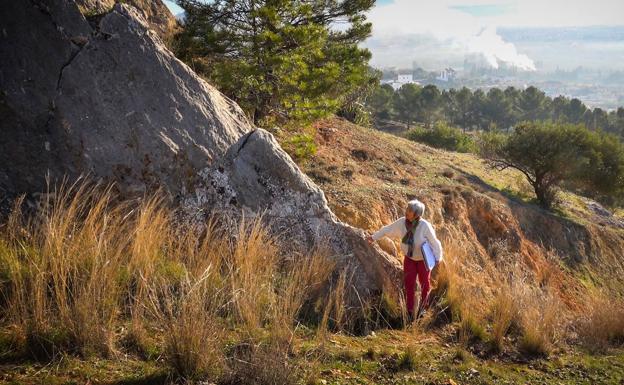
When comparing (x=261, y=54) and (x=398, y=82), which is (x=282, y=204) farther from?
(x=398, y=82)

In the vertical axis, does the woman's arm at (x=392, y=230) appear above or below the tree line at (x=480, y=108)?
below

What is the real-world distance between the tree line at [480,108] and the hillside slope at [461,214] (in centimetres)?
5500

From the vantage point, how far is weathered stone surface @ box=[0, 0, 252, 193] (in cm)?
484

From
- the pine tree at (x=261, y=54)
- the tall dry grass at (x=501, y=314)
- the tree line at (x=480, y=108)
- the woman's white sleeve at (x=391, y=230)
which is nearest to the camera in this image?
the tall dry grass at (x=501, y=314)

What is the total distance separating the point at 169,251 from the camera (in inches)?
177

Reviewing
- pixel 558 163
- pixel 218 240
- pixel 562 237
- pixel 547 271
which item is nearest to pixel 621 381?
pixel 218 240

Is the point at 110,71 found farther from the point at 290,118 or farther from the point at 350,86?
the point at 350,86

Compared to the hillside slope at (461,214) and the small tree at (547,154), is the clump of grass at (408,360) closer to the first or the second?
the hillside slope at (461,214)

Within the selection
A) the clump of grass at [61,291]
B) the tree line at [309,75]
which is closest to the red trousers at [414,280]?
the clump of grass at [61,291]

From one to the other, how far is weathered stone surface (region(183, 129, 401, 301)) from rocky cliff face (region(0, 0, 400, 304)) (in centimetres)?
1

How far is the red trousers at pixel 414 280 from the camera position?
213 inches

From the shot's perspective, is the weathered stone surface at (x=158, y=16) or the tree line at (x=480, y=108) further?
the tree line at (x=480, y=108)

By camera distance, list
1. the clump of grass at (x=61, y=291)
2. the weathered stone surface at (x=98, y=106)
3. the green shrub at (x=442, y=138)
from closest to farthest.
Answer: the clump of grass at (x=61, y=291)
the weathered stone surface at (x=98, y=106)
the green shrub at (x=442, y=138)

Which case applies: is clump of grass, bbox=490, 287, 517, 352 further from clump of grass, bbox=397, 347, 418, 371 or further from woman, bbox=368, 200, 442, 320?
clump of grass, bbox=397, 347, 418, 371
